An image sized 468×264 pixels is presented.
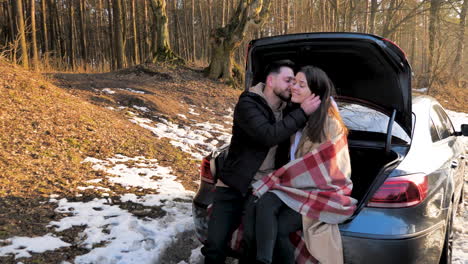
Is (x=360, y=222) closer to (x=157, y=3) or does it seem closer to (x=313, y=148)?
(x=313, y=148)

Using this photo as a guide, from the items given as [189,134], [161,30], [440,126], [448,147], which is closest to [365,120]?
[448,147]

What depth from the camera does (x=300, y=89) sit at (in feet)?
8.55

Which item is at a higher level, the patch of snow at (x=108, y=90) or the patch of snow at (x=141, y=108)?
the patch of snow at (x=108, y=90)

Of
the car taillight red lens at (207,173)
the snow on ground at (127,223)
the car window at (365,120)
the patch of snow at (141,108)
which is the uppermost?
the car window at (365,120)

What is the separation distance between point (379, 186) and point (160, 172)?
148 inches

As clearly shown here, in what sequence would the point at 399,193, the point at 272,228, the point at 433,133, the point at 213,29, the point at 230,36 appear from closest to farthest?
the point at 399,193 → the point at 272,228 → the point at 433,133 → the point at 230,36 → the point at 213,29

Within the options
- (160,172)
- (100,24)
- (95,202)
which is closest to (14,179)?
(95,202)

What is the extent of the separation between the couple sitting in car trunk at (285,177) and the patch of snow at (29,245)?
1.50 meters

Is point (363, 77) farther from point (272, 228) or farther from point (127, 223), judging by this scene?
point (127, 223)

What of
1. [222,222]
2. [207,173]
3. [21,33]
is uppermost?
[21,33]

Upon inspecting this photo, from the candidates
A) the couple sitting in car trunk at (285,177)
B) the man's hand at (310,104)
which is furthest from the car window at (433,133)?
the man's hand at (310,104)

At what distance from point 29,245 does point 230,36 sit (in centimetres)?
1200

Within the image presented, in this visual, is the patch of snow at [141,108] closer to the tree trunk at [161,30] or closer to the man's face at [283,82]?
the tree trunk at [161,30]

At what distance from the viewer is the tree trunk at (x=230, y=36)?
13.8 meters
